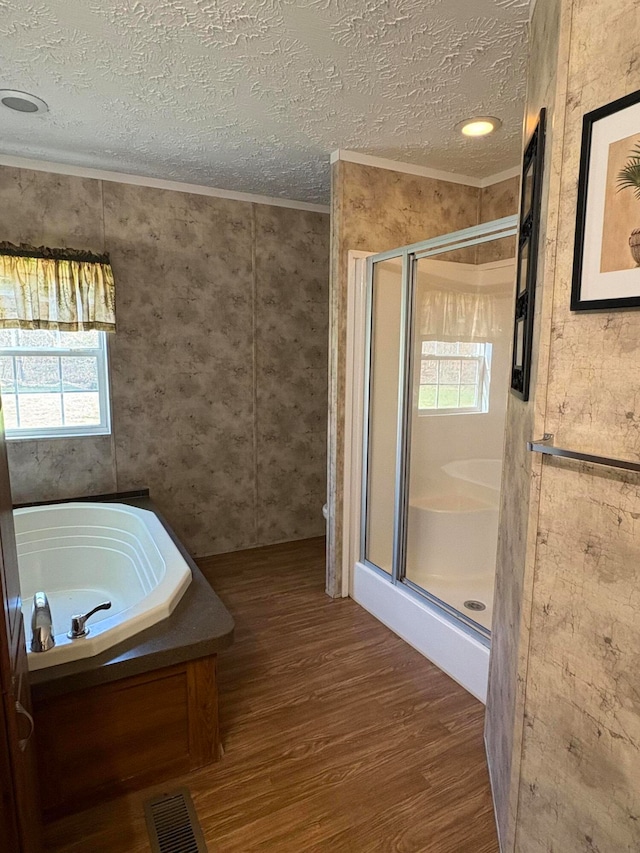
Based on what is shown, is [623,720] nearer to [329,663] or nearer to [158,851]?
[158,851]

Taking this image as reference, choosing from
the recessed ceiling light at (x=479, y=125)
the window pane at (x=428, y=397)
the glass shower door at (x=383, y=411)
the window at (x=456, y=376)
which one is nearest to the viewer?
the recessed ceiling light at (x=479, y=125)

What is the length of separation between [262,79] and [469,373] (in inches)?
77.8

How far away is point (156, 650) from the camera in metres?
1.69

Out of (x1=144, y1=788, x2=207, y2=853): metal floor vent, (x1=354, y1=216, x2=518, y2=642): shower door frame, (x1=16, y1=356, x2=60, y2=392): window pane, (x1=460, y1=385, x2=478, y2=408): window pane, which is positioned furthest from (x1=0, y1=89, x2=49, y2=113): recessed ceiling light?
(x1=144, y1=788, x2=207, y2=853): metal floor vent

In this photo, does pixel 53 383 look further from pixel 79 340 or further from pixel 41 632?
pixel 41 632

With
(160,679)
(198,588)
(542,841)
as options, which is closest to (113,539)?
(198,588)

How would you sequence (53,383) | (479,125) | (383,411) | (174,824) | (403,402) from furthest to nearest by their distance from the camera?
(53,383) → (383,411) → (403,402) → (479,125) → (174,824)

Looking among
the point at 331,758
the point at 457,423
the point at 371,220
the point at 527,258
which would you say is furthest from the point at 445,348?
the point at 331,758

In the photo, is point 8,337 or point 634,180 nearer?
point 634,180

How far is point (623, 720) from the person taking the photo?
1.08 m

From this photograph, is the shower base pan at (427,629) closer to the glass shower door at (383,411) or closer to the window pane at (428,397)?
the glass shower door at (383,411)

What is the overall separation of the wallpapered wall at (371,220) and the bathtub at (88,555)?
3.44 ft

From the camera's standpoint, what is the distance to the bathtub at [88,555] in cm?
260

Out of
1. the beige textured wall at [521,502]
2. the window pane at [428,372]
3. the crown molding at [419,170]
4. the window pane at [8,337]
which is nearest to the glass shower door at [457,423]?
the window pane at [428,372]
